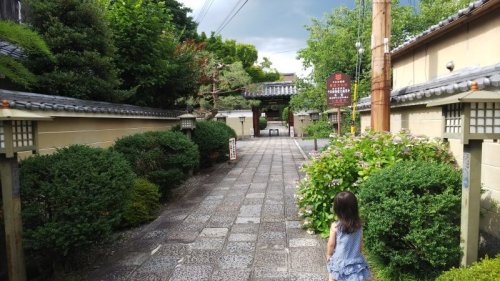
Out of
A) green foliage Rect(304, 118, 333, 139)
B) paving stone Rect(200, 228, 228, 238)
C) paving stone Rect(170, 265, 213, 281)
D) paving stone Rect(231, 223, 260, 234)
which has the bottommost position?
paving stone Rect(170, 265, 213, 281)

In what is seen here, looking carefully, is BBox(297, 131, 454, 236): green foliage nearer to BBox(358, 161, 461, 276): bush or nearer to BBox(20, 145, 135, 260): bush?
BBox(358, 161, 461, 276): bush

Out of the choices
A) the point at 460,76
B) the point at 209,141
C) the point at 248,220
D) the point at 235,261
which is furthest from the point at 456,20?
the point at 209,141

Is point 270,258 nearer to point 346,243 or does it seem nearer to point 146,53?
point 346,243

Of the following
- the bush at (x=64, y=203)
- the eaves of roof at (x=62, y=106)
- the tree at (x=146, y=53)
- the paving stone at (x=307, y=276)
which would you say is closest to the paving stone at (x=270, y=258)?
the paving stone at (x=307, y=276)

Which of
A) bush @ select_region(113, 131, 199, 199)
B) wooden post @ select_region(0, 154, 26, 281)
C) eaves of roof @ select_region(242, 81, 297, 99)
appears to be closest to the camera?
wooden post @ select_region(0, 154, 26, 281)

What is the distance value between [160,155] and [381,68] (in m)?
5.55

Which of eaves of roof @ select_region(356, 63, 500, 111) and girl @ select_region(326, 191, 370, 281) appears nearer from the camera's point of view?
girl @ select_region(326, 191, 370, 281)

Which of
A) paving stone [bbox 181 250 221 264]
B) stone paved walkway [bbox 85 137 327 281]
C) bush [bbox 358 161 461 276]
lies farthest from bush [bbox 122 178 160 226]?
bush [bbox 358 161 461 276]

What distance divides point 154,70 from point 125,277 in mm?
8351

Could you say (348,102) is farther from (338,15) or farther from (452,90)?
(338,15)

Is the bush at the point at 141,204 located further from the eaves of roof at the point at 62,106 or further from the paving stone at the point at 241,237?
the paving stone at the point at 241,237

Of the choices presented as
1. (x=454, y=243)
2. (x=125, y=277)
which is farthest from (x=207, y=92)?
(x=454, y=243)

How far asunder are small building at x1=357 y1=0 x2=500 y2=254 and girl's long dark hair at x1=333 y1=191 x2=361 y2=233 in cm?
141

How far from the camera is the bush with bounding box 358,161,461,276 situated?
348 cm
